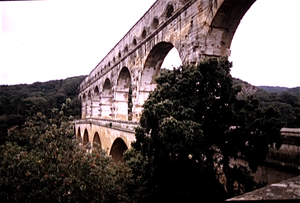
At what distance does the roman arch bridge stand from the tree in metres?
1.02

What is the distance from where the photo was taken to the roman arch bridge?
748cm

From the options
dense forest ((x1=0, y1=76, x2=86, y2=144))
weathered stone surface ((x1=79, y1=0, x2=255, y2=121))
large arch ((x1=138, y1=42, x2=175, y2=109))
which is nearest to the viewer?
weathered stone surface ((x1=79, y1=0, x2=255, y2=121))

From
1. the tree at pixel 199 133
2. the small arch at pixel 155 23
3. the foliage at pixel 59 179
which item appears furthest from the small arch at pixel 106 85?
the tree at pixel 199 133

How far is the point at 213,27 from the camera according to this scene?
748 centimetres

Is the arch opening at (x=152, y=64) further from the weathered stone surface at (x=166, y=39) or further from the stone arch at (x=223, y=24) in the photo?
the stone arch at (x=223, y=24)

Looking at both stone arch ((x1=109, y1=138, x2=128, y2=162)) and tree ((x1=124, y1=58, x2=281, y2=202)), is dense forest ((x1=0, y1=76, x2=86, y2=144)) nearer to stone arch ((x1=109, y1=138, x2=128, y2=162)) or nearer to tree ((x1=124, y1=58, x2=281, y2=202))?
stone arch ((x1=109, y1=138, x2=128, y2=162))

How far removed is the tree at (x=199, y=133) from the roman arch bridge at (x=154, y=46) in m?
1.02

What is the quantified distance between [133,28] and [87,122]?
10586 millimetres

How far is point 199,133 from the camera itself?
4059mm

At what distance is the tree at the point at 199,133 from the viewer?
4117mm

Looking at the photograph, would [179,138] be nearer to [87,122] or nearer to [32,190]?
[32,190]

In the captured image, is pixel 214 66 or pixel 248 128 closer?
pixel 248 128

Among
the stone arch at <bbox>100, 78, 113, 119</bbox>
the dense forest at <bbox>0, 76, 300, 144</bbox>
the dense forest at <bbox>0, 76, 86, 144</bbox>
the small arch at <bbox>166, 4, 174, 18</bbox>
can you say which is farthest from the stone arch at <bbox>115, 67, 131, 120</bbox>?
the dense forest at <bbox>0, 76, 86, 144</bbox>

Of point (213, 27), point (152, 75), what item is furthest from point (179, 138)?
point (152, 75)
